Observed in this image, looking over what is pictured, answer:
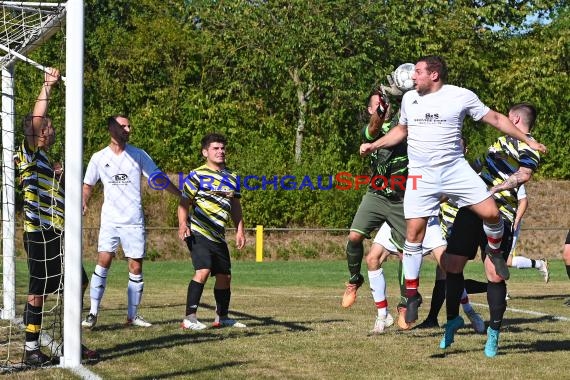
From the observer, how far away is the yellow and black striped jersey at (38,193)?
8188 millimetres

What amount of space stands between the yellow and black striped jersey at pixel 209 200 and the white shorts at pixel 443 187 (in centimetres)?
279

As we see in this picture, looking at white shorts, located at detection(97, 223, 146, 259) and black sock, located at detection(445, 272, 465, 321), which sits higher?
white shorts, located at detection(97, 223, 146, 259)

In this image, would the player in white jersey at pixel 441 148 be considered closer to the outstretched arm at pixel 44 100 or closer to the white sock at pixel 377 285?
the white sock at pixel 377 285

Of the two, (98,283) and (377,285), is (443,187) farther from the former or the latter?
(98,283)

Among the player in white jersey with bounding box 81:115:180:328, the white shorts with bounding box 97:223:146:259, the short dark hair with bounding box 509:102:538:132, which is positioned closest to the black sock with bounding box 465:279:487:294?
the short dark hair with bounding box 509:102:538:132

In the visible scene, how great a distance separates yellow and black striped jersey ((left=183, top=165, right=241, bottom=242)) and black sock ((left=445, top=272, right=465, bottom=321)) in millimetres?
2708

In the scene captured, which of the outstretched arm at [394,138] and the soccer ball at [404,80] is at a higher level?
the soccer ball at [404,80]

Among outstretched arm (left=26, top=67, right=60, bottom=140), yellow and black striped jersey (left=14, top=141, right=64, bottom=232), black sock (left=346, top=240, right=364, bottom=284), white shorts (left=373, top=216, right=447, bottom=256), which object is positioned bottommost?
black sock (left=346, top=240, right=364, bottom=284)

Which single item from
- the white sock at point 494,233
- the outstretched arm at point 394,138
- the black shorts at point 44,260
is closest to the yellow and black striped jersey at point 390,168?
the outstretched arm at point 394,138

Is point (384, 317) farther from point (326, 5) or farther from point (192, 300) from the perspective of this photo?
point (326, 5)

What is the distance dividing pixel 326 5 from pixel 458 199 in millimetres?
24372

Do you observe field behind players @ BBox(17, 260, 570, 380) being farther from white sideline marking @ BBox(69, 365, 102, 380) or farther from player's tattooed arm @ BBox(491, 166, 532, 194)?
player's tattooed arm @ BBox(491, 166, 532, 194)

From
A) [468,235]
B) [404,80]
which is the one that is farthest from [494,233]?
[404,80]

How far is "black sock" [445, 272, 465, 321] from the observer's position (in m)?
8.49
